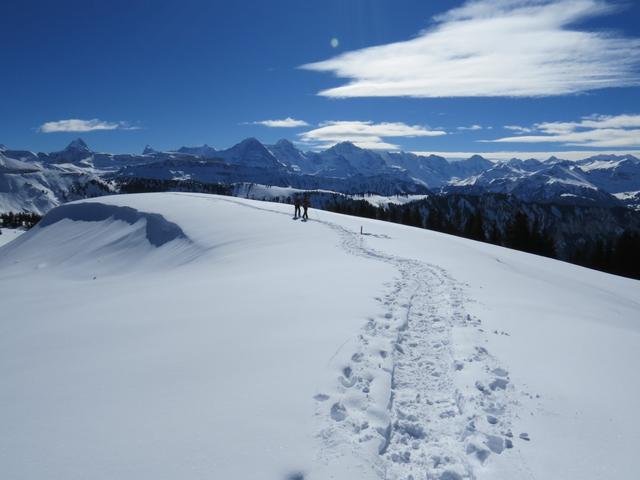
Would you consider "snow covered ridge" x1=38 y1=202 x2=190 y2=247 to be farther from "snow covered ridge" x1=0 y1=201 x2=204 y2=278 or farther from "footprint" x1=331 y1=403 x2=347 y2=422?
"footprint" x1=331 y1=403 x2=347 y2=422

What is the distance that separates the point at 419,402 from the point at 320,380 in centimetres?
194

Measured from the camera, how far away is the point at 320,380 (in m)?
7.69

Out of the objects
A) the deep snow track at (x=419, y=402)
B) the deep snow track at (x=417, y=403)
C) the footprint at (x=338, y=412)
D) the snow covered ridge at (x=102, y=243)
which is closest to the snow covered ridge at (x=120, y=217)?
the snow covered ridge at (x=102, y=243)

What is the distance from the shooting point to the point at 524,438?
6.31 m

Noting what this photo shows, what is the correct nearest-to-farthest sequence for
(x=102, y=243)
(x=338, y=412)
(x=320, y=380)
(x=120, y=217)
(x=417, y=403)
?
(x=338, y=412) → (x=417, y=403) → (x=320, y=380) → (x=102, y=243) → (x=120, y=217)

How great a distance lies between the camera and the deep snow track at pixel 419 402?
581cm

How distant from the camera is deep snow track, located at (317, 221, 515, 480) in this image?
19.1 feet

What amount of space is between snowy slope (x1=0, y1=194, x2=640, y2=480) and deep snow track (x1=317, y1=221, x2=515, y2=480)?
0.03m

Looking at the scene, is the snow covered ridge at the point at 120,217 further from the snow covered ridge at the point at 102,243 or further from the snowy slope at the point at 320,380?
the snowy slope at the point at 320,380

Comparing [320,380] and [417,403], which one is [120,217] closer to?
[320,380]

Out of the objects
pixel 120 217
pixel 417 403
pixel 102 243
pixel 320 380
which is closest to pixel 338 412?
pixel 320 380

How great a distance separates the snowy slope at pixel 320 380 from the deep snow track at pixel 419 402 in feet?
0.11

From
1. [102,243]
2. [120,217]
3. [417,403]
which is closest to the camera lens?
[417,403]

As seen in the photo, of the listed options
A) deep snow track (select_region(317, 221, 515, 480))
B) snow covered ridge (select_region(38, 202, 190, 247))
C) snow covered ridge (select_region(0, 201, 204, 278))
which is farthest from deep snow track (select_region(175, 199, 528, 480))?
snow covered ridge (select_region(38, 202, 190, 247))
